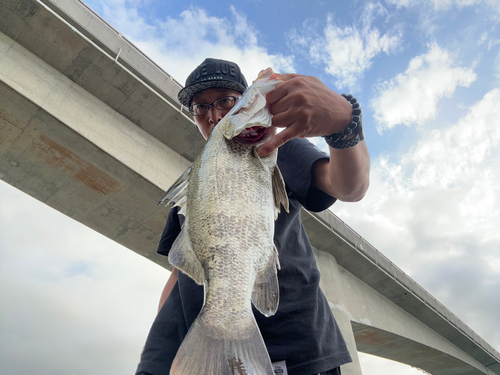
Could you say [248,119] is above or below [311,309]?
above

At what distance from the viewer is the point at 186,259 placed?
4.21 feet

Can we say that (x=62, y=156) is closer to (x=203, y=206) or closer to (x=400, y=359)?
(x=203, y=206)

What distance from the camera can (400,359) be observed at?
15.4 metres

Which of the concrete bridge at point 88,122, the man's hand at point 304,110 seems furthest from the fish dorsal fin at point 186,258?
the concrete bridge at point 88,122

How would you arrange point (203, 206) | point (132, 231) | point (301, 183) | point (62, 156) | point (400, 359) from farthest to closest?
point (400, 359) < point (132, 231) < point (62, 156) < point (301, 183) < point (203, 206)

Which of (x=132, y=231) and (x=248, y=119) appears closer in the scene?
(x=248, y=119)

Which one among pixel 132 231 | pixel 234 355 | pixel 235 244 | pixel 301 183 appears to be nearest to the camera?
pixel 234 355

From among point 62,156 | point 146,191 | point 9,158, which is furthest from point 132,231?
point 9,158

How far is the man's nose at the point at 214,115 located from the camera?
2.10 metres

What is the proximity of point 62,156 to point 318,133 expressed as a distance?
18.8ft

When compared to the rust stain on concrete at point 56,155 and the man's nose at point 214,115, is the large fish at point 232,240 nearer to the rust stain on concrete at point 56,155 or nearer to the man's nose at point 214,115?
the man's nose at point 214,115

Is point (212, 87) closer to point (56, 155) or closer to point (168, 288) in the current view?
point (168, 288)

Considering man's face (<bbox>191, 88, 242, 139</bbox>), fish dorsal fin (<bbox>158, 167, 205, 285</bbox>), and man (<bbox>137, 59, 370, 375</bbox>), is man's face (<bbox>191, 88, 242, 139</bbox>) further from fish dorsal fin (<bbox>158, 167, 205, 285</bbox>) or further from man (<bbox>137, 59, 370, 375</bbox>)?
fish dorsal fin (<bbox>158, 167, 205, 285</bbox>)

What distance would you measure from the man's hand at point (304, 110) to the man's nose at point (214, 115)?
2.50ft
